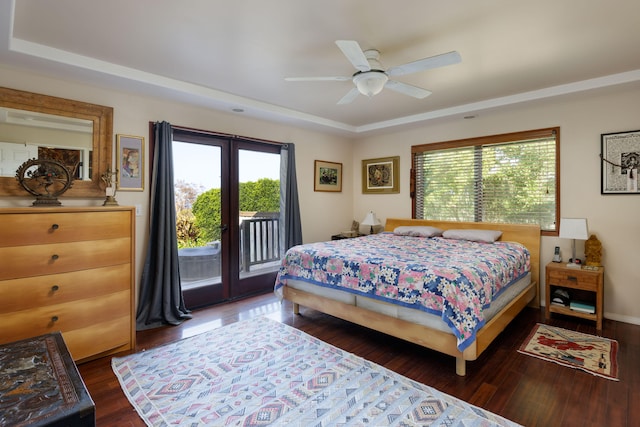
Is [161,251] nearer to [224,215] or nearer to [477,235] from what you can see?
[224,215]

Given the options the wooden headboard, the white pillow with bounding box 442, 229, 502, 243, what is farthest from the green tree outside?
the wooden headboard

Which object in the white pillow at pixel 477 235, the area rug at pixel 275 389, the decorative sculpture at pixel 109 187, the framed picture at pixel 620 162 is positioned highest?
the framed picture at pixel 620 162

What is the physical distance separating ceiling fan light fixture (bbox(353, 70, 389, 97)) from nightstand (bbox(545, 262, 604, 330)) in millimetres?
2757

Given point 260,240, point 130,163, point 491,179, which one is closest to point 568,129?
point 491,179

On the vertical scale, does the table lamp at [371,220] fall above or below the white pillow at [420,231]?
above

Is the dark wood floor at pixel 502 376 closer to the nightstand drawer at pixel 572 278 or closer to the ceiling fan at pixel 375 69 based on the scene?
the nightstand drawer at pixel 572 278

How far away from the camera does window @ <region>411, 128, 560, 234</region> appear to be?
3.93 m

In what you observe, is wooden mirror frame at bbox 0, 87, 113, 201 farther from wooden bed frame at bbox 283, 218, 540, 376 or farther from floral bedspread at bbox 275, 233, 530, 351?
wooden bed frame at bbox 283, 218, 540, 376

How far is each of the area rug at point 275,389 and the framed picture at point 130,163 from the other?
1.70 metres

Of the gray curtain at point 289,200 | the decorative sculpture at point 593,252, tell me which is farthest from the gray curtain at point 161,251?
the decorative sculpture at point 593,252

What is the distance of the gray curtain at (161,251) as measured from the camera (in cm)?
342

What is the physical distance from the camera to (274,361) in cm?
261

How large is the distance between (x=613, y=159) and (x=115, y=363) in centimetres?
524

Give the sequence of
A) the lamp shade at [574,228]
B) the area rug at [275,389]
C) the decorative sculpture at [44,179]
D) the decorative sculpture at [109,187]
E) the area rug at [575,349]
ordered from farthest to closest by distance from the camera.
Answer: the lamp shade at [574,228] → the decorative sculpture at [109,187] → the decorative sculpture at [44,179] → the area rug at [575,349] → the area rug at [275,389]
